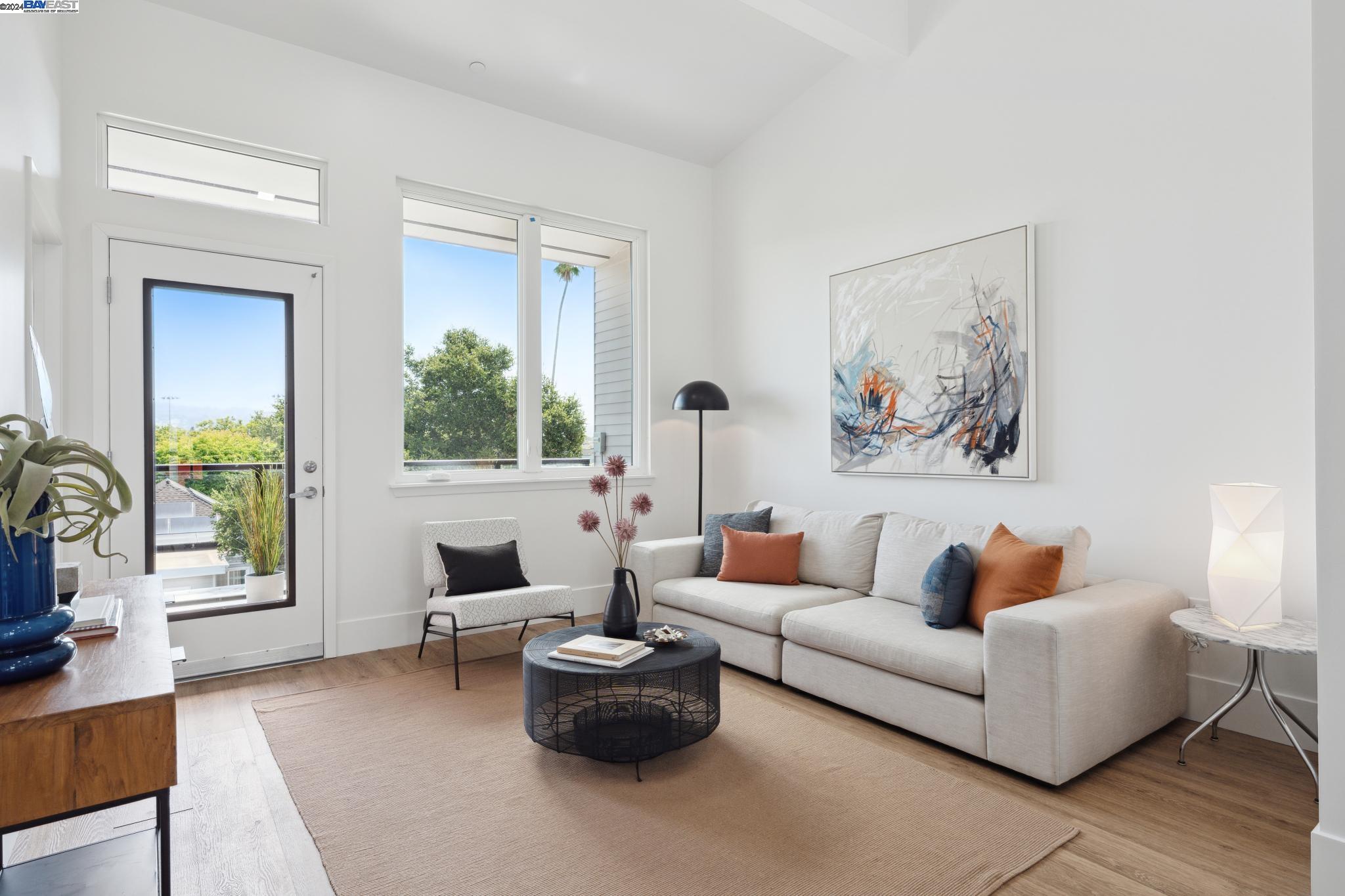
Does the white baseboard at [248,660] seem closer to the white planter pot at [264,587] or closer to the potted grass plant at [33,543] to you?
the white planter pot at [264,587]

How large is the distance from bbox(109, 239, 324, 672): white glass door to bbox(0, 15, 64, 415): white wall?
27.8 inches

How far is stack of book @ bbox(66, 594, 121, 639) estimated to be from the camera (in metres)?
1.72

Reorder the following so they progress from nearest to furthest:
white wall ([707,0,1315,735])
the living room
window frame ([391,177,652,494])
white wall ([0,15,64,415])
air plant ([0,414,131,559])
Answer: air plant ([0,414,131,559]), the living room, white wall ([0,15,64,415]), white wall ([707,0,1315,735]), window frame ([391,177,652,494])

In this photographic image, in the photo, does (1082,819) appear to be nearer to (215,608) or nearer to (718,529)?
(718,529)

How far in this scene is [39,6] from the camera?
2.69 metres

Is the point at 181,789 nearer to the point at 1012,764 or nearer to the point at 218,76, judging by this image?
the point at 1012,764

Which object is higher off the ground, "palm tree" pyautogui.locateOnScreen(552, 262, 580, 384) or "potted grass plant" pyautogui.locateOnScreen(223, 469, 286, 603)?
"palm tree" pyautogui.locateOnScreen(552, 262, 580, 384)

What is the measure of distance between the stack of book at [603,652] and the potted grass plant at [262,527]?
78.0 inches

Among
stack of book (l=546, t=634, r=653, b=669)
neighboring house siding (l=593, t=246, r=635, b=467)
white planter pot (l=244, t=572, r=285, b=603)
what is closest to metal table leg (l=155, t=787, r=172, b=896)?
stack of book (l=546, t=634, r=653, b=669)

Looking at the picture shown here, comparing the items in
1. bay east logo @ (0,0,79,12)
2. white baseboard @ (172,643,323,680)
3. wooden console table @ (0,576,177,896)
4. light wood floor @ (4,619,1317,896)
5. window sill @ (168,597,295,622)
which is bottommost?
light wood floor @ (4,619,1317,896)

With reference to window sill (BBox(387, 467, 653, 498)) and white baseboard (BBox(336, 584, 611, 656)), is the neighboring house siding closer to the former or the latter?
window sill (BBox(387, 467, 653, 498))

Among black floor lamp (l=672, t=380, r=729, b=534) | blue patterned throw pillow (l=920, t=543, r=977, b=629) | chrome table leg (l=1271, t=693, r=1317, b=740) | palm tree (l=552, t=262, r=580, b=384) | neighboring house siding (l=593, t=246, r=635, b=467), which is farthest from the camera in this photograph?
neighboring house siding (l=593, t=246, r=635, b=467)

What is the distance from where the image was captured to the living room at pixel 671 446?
6.68 feet

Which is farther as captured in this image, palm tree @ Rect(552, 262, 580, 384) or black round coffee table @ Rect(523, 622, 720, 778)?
palm tree @ Rect(552, 262, 580, 384)
